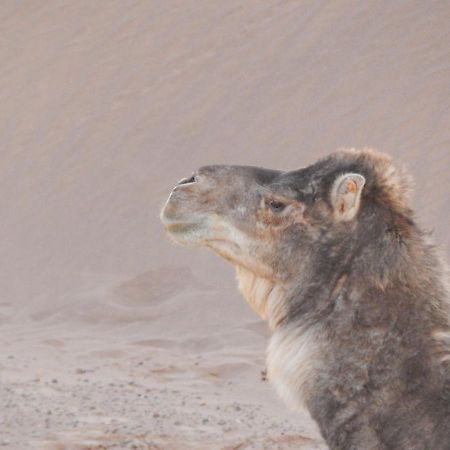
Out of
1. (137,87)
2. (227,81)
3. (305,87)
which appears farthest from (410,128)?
(137,87)

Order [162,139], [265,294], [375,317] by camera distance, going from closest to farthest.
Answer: [375,317]
[265,294]
[162,139]

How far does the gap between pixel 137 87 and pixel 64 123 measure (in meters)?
1.09

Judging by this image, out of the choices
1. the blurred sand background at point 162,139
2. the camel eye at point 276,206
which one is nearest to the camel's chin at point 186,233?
the camel eye at point 276,206

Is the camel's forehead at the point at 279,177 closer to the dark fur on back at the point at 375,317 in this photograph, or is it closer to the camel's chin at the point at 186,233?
the dark fur on back at the point at 375,317

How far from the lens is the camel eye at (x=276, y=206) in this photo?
4801 millimetres

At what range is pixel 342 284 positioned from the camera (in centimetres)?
463

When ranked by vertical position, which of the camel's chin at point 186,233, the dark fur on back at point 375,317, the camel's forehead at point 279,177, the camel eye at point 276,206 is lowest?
the dark fur on back at point 375,317

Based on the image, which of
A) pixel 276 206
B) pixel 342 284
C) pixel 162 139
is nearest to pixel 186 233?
pixel 276 206

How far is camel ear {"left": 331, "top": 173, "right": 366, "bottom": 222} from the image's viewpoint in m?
4.59

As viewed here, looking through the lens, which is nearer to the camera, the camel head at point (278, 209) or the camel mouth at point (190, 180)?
the camel head at point (278, 209)

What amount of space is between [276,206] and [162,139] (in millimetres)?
12042

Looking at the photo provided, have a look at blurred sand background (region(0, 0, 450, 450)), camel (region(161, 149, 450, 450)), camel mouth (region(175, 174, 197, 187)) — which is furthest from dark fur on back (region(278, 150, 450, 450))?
blurred sand background (region(0, 0, 450, 450))

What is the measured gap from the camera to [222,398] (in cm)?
977

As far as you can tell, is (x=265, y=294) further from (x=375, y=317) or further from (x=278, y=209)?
(x=375, y=317)
